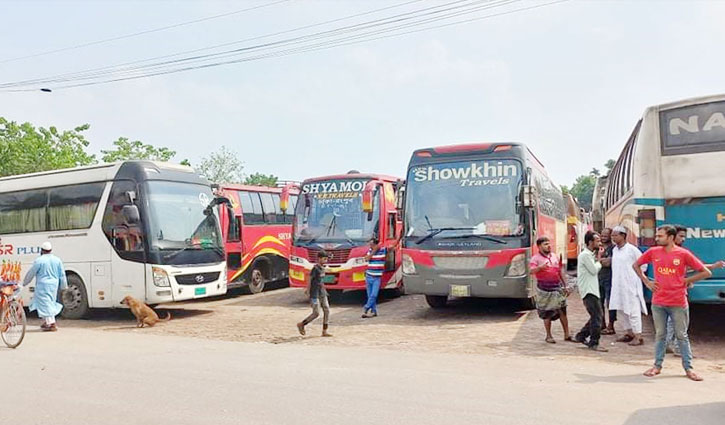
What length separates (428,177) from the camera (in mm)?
12398

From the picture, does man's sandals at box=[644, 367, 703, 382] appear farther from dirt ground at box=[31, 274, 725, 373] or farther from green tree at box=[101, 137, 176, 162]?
green tree at box=[101, 137, 176, 162]

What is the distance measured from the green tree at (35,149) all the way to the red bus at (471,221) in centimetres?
2932

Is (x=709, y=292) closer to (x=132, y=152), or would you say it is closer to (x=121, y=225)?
(x=121, y=225)

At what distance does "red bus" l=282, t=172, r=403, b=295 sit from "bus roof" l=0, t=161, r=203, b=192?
9.13 feet

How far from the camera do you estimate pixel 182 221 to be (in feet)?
45.1

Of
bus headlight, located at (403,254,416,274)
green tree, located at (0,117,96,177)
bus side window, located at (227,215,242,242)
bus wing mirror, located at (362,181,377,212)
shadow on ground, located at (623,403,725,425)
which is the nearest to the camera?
shadow on ground, located at (623,403,725,425)

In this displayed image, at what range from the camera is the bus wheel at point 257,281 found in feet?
61.5

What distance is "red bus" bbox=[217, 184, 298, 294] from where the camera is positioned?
697 inches

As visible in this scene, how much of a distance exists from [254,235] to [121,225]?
578 cm

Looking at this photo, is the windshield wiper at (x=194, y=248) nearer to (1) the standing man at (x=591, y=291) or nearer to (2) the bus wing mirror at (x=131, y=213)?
(2) the bus wing mirror at (x=131, y=213)

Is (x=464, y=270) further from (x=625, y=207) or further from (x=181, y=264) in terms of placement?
(x=181, y=264)

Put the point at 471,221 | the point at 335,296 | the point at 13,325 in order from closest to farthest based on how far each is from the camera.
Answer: the point at 13,325
the point at 471,221
the point at 335,296

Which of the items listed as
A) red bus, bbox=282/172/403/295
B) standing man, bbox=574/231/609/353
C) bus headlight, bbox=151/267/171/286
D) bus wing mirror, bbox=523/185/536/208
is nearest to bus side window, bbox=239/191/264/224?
red bus, bbox=282/172/403/295

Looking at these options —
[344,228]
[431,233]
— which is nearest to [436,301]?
[431,233]
